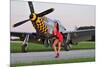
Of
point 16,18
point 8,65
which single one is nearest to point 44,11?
point 16,18

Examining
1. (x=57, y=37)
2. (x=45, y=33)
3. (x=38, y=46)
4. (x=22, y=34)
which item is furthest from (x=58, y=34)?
(x=22, y=34)

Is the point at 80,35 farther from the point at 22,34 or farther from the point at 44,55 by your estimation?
the point at 22,34

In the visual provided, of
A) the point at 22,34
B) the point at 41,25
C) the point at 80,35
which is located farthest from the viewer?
the point at 80,35

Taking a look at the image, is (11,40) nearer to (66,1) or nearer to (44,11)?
(44,11)

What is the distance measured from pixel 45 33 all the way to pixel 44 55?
26cm

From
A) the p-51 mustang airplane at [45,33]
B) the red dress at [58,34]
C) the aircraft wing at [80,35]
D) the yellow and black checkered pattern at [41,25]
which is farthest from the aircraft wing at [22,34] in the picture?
the aircraft wing at [80,35]

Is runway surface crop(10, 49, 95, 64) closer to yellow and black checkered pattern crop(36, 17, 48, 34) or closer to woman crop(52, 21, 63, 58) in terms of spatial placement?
woman crop(52, 21, 63, 58)

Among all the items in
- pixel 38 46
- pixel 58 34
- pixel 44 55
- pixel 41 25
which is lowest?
pixel 44 55

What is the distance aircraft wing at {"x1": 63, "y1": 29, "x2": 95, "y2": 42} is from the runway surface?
0.51 feet

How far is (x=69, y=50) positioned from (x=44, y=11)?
58 centimetres

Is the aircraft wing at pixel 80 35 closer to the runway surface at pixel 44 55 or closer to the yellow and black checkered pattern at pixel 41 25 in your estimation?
the runway surface at pixel 44 55

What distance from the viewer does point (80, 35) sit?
299cm
